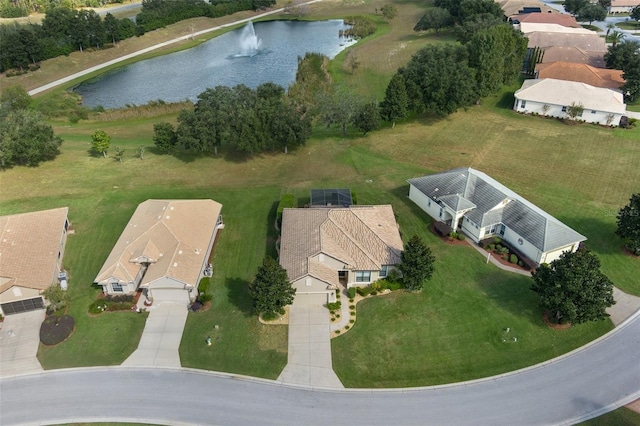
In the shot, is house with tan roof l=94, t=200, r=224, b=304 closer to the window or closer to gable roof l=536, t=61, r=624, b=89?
the window

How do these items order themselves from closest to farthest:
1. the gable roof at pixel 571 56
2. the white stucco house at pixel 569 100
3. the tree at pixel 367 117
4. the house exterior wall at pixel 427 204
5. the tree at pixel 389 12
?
the house exterior wall at pixel 427 204 → the tree at pixel 367 117 → the white stucco house at pixel 569 100 → the gable roof at pixel 571 56 → the tree at pixel 389 12

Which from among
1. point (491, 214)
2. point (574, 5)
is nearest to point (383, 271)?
point (491, 214)

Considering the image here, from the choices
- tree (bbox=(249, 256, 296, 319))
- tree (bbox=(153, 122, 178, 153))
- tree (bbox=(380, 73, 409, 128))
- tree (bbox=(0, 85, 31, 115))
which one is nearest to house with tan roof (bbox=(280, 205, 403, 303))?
tree (bbox=(249, 256, 296, 319))

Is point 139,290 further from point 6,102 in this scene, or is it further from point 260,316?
point 6,102

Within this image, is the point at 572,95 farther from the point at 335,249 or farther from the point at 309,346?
the point at 309,346

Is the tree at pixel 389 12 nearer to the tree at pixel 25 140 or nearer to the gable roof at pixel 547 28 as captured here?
the gable roof at pixel 547 28

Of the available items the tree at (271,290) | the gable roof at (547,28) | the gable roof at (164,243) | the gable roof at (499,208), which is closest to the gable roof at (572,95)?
the gable roof at (547,28)
